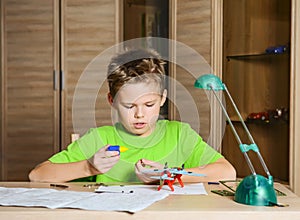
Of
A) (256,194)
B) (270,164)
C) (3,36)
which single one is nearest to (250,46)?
(270,164)

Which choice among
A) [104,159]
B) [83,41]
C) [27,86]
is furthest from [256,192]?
[27,86]

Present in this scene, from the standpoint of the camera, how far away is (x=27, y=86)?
3316 millimetres

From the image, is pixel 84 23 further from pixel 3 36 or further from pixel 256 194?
pixel 256 194

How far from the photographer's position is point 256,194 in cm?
114

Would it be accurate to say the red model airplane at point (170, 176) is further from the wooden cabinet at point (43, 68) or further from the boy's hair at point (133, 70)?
the wooden cabinet at point (43, 68)

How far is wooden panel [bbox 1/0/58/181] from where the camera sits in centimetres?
327

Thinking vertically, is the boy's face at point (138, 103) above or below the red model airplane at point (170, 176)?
above

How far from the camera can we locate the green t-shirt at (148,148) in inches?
65.7

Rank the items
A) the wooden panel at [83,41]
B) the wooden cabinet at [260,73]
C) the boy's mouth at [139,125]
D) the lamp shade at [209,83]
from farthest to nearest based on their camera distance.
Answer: the wooden panel at [83,41] → the wooden cabinet at [260,73] → the boy's mouth at [139,125] → the lamp shade at [209,83]

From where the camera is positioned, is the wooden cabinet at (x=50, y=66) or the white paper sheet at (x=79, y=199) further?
the wooden cabinet at (x=50, y=66)

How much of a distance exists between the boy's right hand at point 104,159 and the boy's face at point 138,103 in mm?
190

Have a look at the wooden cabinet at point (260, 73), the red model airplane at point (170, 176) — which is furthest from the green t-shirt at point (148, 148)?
the wooden cabinet at point (260, 73)

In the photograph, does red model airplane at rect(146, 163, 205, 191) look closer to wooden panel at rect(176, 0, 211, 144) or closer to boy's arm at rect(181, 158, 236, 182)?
boy's arm at rect(181, 158, 236, 182)

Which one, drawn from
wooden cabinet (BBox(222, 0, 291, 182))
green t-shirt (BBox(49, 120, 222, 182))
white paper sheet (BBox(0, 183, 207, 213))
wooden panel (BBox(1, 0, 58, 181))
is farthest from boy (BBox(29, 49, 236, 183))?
wooden panel (BBox(1, 0, 58, 181))
